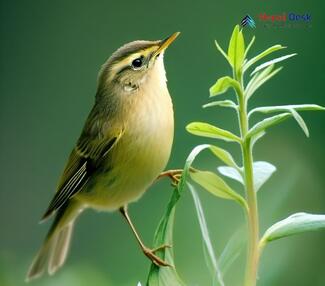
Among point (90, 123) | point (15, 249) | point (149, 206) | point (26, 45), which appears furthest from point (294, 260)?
point (26, 45)

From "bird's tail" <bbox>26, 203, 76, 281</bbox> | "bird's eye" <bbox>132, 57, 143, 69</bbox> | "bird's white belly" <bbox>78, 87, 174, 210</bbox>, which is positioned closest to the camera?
"bird's white belly" <bbox>78, 87, 174, 210</bbox>

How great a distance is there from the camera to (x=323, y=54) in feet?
2.93

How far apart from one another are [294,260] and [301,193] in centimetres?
9

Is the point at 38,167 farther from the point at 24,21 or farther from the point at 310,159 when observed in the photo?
the point at 310,159

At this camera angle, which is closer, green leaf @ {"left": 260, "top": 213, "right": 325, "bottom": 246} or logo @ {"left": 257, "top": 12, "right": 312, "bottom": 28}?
green leaf @ {"left": 260, "top": 213, "right": 325, "bottom": 246}

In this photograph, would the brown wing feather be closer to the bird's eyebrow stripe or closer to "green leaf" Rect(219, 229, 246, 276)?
the bird's eyebrow stripe

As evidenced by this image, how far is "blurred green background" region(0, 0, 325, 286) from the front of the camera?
0.78 metres

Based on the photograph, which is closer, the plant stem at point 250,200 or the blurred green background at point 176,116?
the plant stem at point 250,200

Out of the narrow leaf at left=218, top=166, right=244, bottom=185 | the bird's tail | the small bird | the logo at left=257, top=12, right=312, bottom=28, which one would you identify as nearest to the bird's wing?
the small bird

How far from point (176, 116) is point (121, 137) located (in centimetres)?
23

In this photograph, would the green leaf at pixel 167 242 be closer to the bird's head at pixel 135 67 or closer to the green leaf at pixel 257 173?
the green leaf at pixel 257 173

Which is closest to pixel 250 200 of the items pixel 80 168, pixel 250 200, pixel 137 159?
pixel 250 200

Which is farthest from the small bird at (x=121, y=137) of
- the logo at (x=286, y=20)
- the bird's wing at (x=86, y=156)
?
the logo at (x=286, y=20)

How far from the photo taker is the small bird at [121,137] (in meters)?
0.65
